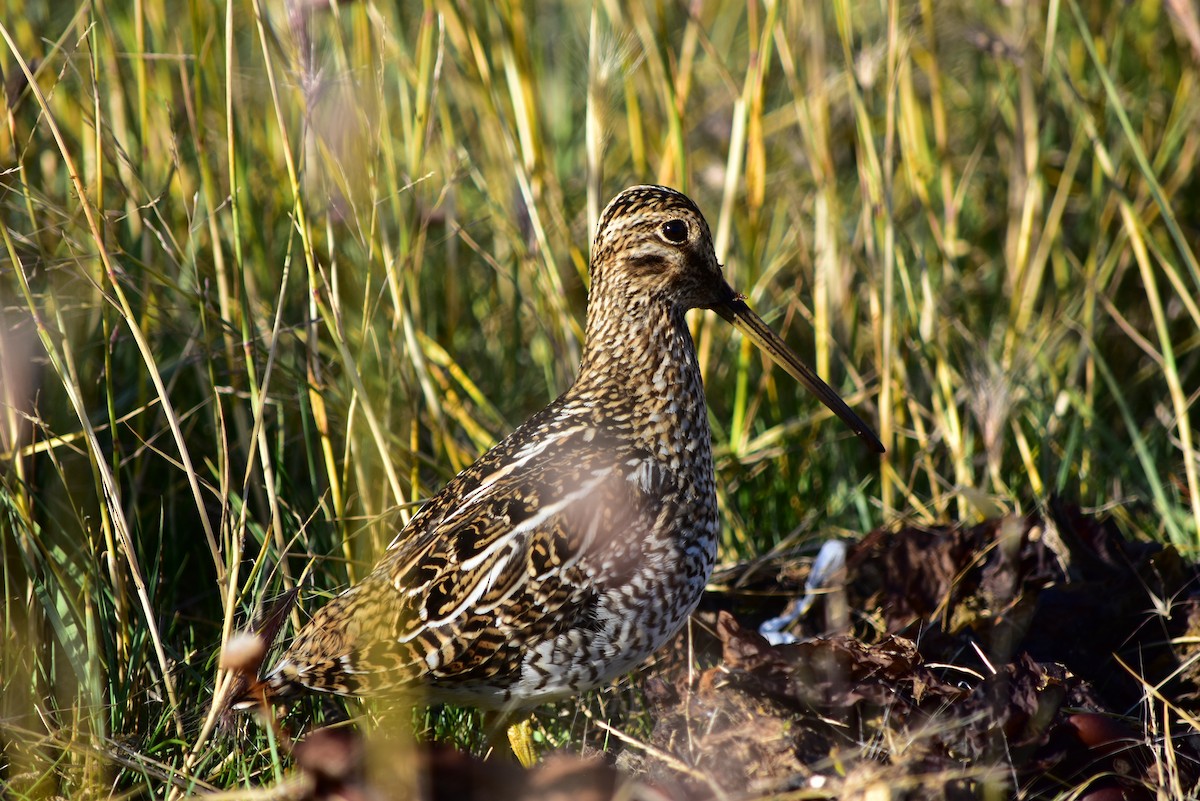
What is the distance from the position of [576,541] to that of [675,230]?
0.85m

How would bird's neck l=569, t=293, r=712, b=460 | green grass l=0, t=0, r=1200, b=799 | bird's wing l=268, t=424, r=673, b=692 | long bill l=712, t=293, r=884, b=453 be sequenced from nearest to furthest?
bird's wing l=268, t=424, r=673, b=692 < green grass l=0, t=0, r=1200, b=799 < bird's neck l=569, t=293, r=712, b=460 < long bill l=712, t=293, r=884, b=453

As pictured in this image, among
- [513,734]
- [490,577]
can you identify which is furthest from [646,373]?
[513,734]

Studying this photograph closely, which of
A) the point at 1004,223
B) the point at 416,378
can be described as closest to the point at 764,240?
the point at 1004,223

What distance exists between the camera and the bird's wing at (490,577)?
278 centimetres

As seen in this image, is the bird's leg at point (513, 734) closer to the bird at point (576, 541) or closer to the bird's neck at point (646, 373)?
the bird at point (576, 541)

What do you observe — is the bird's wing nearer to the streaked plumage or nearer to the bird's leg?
the streaked plumage

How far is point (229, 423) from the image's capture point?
3.88m

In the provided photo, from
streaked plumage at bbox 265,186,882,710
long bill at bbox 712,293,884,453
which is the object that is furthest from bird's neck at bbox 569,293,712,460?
long bill at bbox 712,293,884,453

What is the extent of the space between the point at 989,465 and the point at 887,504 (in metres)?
0.33

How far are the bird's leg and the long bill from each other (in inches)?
44.9

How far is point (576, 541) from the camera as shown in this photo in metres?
2.90

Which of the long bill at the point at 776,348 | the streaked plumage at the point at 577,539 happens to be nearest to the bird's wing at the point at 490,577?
the streaked plumage at the point at 577,539

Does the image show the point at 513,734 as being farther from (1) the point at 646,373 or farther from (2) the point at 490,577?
(1) the point at 646,373

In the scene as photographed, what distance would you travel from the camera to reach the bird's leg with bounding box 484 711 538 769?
310cm
